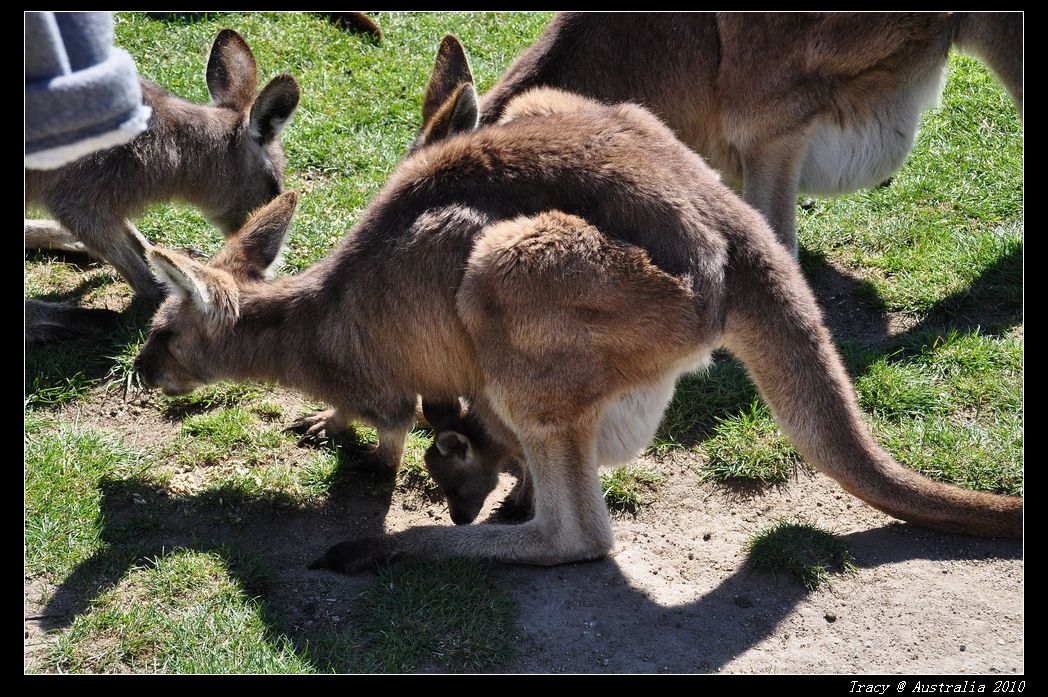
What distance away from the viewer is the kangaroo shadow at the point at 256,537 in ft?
11.5

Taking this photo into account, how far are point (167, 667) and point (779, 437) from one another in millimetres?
2548

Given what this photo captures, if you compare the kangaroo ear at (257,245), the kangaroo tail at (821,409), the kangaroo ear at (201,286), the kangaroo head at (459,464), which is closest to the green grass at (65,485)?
the kangaroo ear at (201,286)

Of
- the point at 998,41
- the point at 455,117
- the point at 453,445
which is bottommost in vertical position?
the point at 453,445

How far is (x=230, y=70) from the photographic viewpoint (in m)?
5.37

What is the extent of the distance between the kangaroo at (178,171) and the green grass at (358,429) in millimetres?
315

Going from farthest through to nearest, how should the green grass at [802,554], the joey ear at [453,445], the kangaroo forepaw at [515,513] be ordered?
the kangaroo forepaw at [515,513] < the joey ear at [453,445] < the green grass at [802,554]

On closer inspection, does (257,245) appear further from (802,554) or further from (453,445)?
(802,554)

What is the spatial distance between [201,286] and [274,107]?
173cm

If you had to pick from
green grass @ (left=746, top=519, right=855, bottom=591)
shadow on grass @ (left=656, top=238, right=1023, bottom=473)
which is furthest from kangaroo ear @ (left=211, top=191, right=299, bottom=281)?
green grass @ (left=746, top=519, right=855, bottom=591)

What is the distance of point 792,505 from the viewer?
4023 millimetres

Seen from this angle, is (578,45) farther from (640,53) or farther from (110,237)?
(110,237)

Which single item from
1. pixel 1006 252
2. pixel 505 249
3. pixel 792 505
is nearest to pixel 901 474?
pixel 792 505

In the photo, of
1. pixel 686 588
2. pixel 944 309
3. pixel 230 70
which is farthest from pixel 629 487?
pixel 230 70

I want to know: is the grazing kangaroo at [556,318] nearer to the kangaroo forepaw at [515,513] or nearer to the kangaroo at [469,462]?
the kangaroo at [469,462]
